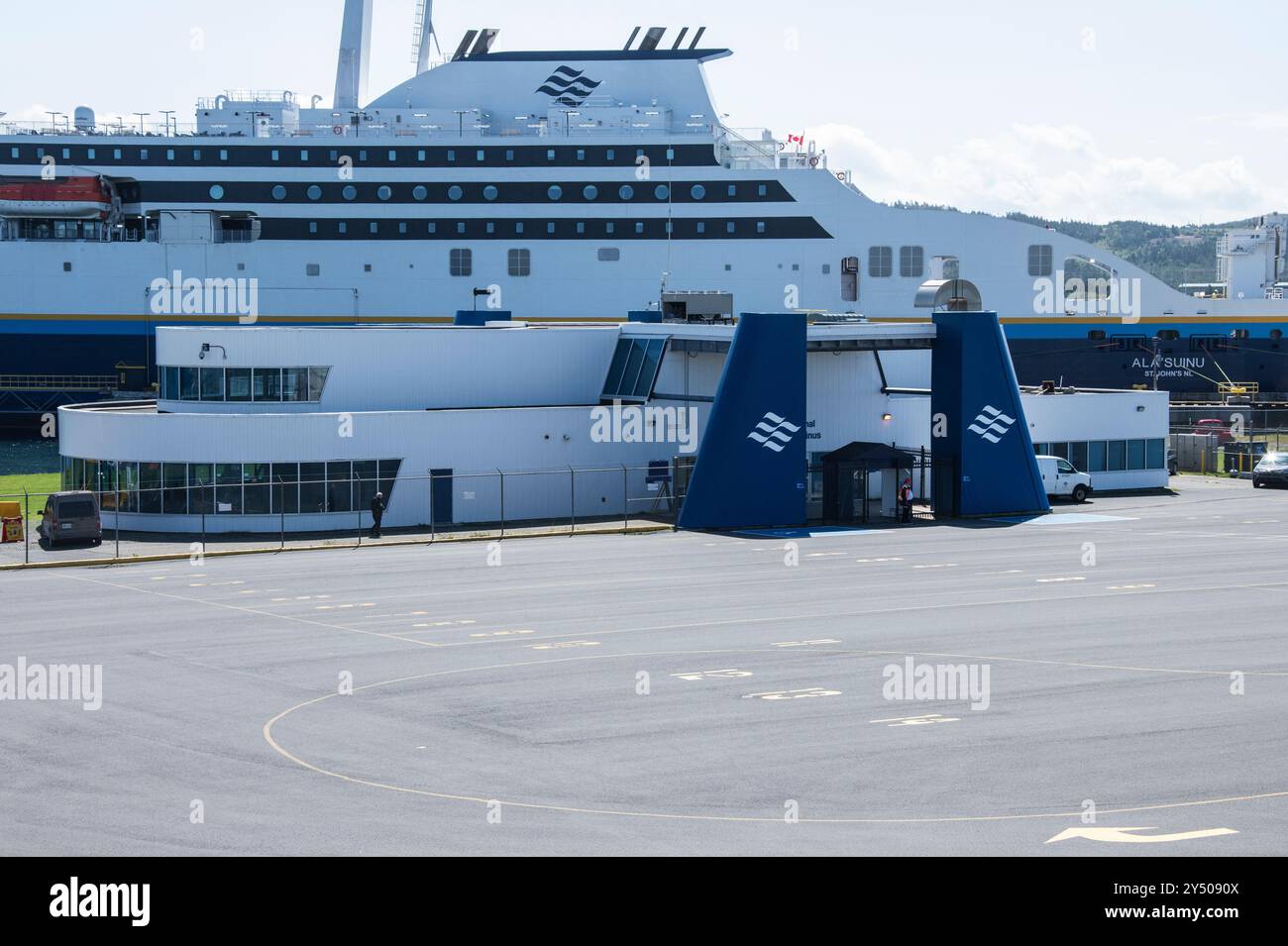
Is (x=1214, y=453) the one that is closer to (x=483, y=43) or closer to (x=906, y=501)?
(x=906, y=501)

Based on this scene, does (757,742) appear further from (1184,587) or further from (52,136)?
(52,136)

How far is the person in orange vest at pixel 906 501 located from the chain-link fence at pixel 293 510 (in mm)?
6794

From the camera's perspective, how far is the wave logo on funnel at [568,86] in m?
78.8

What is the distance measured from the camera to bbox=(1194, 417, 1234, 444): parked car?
6321 centimetres

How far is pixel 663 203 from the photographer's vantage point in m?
75.1

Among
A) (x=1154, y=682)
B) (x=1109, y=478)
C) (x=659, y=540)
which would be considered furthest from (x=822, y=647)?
(x=1109, y=478)

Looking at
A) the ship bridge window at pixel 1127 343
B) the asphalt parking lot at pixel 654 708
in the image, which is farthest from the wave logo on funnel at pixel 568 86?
the asphalt parking lot at pixel 654 708

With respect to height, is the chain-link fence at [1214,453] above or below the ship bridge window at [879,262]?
below

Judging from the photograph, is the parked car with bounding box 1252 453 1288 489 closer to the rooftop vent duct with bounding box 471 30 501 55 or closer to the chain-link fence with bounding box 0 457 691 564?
the chain-link fence with bounding box 0 457 691 564

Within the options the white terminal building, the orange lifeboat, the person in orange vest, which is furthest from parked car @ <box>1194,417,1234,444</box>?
the orange lifeboat

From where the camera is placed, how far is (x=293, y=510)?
1636 inches

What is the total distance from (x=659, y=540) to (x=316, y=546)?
357 inches

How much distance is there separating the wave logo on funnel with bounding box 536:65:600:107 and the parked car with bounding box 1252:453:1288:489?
132ft

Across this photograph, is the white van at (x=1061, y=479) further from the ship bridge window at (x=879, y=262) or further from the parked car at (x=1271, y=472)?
the ship bridge window at (x=879, y=262)
